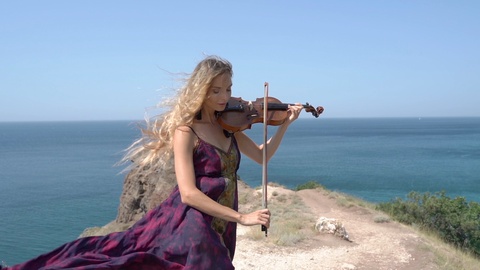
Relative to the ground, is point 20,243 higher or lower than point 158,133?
lower

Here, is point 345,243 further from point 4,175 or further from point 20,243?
point 4,175

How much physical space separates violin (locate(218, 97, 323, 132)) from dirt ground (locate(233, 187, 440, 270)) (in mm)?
5534

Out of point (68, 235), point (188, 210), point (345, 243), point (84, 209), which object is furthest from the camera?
point (84, 209)

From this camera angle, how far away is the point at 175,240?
288 centimetres

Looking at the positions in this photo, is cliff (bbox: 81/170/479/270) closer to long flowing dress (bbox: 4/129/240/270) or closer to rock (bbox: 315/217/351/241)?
rock (bbox: 315/217/351/241)

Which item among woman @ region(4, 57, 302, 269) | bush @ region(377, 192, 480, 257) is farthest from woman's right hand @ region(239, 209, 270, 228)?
bush @ region(377, 192, 480, 257)

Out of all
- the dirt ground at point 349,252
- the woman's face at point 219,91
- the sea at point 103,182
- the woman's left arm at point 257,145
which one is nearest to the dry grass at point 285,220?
the dirt ground at point 349,252

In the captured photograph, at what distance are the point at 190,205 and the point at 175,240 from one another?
0.78 feet

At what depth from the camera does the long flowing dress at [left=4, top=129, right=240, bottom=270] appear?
111 inches

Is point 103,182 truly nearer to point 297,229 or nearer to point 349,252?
point 297,229

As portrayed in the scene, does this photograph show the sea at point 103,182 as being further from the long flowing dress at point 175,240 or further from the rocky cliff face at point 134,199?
the long flowing dress at point 175,240

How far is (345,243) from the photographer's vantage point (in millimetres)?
11992

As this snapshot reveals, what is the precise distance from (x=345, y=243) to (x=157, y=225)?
970 centimetres

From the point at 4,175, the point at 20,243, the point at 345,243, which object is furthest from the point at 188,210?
the point at 4,175
